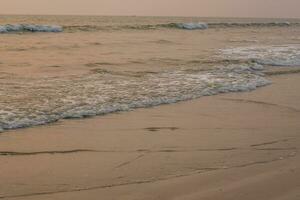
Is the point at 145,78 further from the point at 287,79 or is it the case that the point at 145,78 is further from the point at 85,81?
the point at 287,79

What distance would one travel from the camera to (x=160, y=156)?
4.75 m

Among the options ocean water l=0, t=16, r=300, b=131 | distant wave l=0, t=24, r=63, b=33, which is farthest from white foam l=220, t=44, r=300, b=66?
distant wave l=0, t=24, r=63, b=33

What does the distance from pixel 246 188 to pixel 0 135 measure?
2680 mm

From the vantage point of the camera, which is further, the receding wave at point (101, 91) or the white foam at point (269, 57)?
the white foam at point (269, 57)

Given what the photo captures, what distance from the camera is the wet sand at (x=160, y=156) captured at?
3.85 metres

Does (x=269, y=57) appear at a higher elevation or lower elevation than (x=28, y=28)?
higher

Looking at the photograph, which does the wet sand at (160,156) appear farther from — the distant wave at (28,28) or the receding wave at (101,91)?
the distant wave at (28,28)

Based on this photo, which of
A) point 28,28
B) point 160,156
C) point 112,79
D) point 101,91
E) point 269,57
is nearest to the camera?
point 160,156

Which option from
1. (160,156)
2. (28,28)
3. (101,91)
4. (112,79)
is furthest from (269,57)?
(28,28)

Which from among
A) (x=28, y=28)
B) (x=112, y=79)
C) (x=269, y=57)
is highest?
(x=112, y=79)

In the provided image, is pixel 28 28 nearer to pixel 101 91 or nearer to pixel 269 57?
pixel 269 57

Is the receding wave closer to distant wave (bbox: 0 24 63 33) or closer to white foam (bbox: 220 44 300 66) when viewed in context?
white foam (bbox: 220 44 300 66)

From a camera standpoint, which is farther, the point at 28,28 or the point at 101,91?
the point at 28,28

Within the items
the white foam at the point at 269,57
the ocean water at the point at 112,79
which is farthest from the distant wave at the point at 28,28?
the white foam at the point at 269,57
